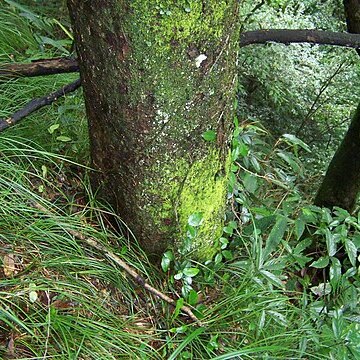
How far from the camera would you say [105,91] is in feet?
4.03

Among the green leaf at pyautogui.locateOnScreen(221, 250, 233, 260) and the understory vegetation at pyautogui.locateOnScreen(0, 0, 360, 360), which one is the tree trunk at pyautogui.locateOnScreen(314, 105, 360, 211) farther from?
the green leaf at pyautogui.locateOnScreen(221, 250, 233, 260)

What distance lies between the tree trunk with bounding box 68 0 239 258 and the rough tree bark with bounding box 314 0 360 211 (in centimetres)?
101

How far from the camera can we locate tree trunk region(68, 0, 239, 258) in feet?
3.67

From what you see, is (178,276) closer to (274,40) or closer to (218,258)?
(218,258)

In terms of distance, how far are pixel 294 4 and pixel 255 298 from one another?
2904mm

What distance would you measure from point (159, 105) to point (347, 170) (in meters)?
1.36

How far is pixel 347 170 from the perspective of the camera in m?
2.27

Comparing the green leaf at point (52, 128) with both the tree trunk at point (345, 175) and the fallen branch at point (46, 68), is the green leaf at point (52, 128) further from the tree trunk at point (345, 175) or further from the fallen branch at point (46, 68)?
the tree trunk at point (345, 175)

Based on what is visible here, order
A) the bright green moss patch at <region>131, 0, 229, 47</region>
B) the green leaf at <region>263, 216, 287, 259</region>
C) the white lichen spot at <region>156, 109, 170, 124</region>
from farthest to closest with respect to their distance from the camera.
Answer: the green leaf at <region>263, 216, 287, 259</region>, the white lichen spot at <region>156, 109, 170, 124</region>, the bright green moss patch at <region>131, 0, 229, 47</region>

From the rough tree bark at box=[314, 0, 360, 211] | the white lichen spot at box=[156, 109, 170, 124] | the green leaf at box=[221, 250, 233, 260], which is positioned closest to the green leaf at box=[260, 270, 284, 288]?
the green leaf at box=[221, 250, 233, 260]

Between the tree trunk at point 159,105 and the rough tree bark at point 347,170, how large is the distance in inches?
39.7

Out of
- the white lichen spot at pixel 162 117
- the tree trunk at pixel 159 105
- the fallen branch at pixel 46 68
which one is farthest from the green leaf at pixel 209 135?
the fallen branch at pixel 46 68

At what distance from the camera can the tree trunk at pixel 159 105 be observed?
3.67ft

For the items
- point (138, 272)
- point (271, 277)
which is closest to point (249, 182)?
point (271, 277)
